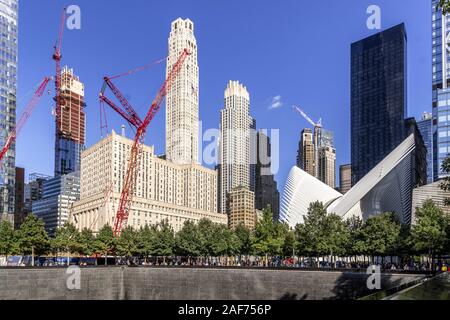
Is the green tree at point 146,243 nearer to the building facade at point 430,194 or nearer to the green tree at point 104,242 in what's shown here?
the green tree at point 104,242

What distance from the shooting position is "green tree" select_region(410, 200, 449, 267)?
1937 inches

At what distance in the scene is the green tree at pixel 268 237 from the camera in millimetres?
64812

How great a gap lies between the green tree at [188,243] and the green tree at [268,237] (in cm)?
1337

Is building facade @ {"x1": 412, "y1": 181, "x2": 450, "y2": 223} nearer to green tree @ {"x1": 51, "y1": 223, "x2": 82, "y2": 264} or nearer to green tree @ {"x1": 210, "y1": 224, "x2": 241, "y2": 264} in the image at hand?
green tree @ {"x1": 210, "y1": 224, "x2": 241, "y2": 264}

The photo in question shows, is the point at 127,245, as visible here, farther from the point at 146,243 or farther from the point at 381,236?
the point at 381,236

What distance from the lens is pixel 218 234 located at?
78.6 meters

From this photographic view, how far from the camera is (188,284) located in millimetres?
50781

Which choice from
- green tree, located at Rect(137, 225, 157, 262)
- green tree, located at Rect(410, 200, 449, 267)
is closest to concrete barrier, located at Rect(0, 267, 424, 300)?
green tree, located at Rect(410, 200, 449, 267)

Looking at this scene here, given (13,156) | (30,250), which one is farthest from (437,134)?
(13,156)

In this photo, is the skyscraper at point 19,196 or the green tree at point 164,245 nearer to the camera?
the green tree at point 164,245

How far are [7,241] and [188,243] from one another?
1033 inches

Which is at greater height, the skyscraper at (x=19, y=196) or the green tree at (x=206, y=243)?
the skyscraper at (x=19, y=196)

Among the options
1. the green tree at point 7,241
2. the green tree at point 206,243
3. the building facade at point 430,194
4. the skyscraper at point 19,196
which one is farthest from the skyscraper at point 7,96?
the building facade at point 430,194
